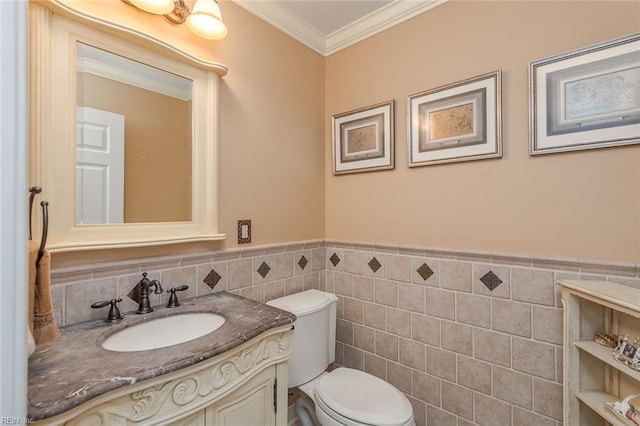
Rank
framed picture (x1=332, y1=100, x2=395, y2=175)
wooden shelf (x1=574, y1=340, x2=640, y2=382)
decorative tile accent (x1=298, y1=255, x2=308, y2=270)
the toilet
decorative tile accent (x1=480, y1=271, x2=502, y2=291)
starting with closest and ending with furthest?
1. wooden shelf (x1=574, y1=340, x2=640, y2=382)
2. the toilet
3. decorative tile accent (x1=480, y1=271, x2=502, y2=291)
4. framed picture (x1=332, y1=100, x2=395, y2=175)
5. decorative tile accent (x1=298, y1=255, x2=308, y2=270)

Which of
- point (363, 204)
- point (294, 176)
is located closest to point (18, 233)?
point (294, 176)

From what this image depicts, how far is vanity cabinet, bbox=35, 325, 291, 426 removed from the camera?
74 cm

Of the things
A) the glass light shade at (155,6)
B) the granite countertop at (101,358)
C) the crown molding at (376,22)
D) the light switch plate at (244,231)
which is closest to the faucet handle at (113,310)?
the granite countertop at (101,358)

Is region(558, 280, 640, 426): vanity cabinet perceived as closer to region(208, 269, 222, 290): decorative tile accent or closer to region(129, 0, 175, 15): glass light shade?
region(208, 269, 222, 290): decorative tile accent

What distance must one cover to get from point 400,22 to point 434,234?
128cm

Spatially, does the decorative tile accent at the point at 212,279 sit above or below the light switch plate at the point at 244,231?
below

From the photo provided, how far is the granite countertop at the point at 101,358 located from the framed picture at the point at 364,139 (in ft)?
3.67

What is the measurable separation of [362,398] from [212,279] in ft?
3.06

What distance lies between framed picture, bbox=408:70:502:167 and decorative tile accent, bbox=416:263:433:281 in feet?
1.89

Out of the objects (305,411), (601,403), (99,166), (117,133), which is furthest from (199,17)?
(601,403)

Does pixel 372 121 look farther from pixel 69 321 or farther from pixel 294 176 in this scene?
pixel 69 321

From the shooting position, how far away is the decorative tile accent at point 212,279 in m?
1.47

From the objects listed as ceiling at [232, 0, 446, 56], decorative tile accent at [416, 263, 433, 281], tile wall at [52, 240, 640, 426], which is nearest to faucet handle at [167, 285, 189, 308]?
tile wall at [52, 240, 640, 426]

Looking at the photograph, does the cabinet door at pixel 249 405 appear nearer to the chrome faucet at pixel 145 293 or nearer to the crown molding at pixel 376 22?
the chrome faucet at pixel 145 293
